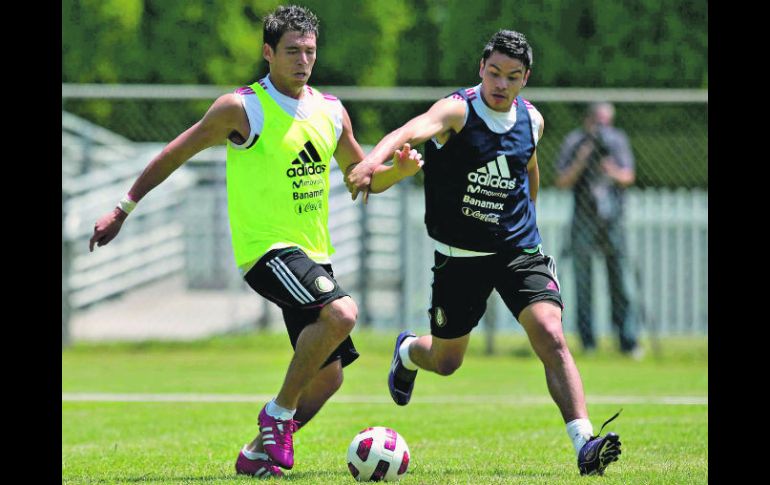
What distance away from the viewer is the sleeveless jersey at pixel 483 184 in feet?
21.3

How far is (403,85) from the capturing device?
1770 cm

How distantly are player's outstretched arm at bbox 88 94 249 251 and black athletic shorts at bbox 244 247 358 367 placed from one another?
638 millimetres

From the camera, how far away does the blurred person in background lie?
1268cm

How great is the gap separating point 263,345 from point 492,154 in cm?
744

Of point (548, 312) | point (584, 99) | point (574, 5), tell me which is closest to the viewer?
point (548, 312)

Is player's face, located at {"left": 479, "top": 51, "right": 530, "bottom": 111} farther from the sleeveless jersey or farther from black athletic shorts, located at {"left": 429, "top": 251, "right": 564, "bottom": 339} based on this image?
black athletic shorts, located at {"left": 429, "top": 251, "right": 564, "bottom": 339}

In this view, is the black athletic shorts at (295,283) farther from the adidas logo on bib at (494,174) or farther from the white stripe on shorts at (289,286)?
the adidas logo on bib at (494,174)

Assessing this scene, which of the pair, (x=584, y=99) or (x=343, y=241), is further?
(x=343, y=241)

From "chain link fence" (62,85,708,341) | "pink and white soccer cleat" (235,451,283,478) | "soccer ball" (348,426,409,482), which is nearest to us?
"soccer ball" (348,426,409,482)

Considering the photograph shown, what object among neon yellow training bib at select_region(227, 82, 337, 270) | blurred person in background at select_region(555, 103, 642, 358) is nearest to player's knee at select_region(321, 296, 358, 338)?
neon yellow training bib at select_region(227, 82, 337, 270)

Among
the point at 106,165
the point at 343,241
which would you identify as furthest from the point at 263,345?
the point at 106,165

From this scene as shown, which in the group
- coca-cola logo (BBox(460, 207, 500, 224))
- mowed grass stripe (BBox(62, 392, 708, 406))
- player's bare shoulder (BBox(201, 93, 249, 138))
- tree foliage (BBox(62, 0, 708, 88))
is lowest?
mowed grass stripe (BBox(62, 392, 708, 406))

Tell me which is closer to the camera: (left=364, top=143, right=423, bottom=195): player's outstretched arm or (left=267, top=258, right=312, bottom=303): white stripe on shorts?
(left=364, top=143, right=423, bottom=195): player's outstretched arm
